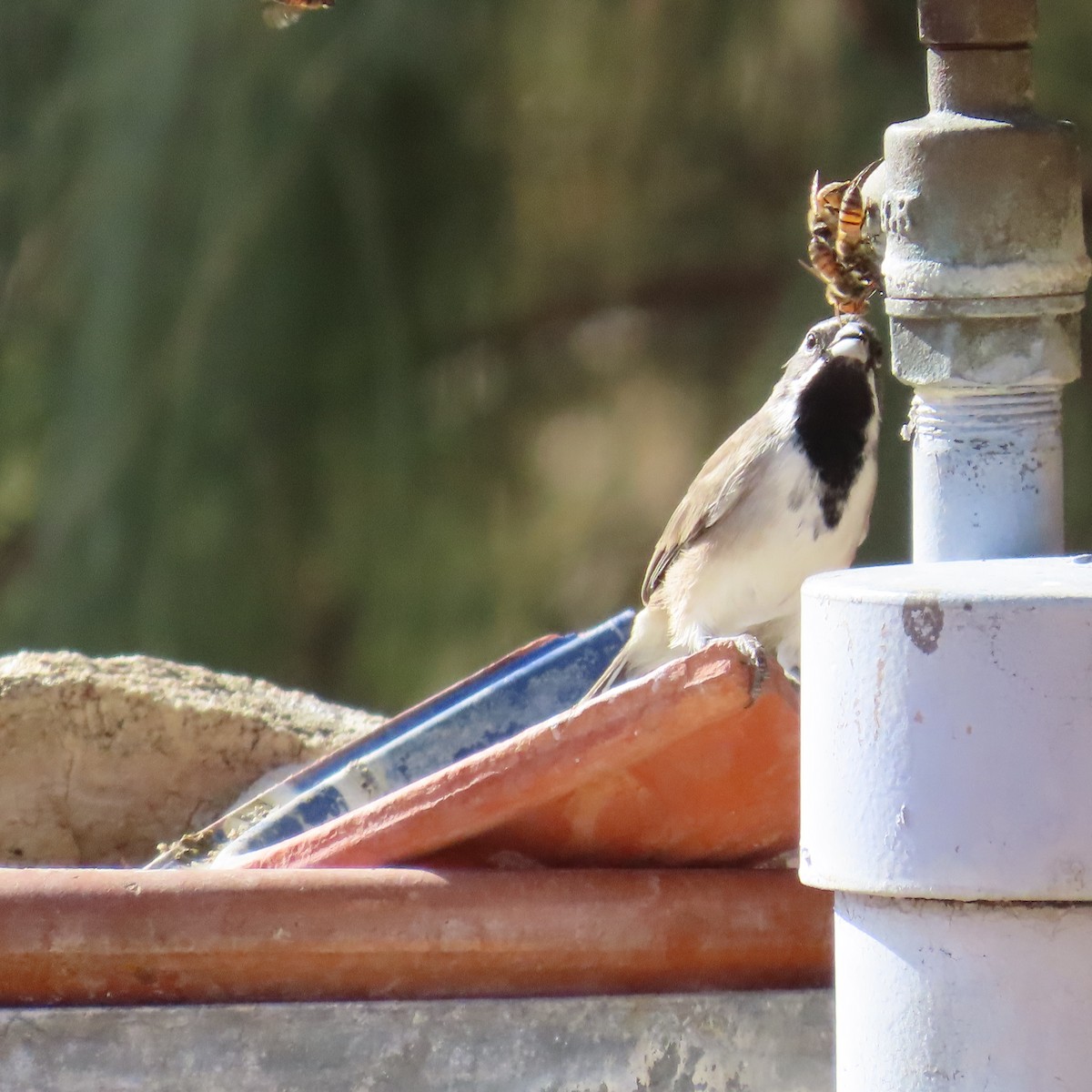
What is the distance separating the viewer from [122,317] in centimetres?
454

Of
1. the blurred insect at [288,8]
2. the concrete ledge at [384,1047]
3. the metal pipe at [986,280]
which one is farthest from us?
the blurred insect at [288,8]

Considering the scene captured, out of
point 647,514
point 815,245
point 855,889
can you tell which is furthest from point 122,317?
point 855,889

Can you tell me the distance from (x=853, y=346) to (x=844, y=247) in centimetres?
66

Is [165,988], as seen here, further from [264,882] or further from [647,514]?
[647,514]

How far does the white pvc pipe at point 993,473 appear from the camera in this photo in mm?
1951

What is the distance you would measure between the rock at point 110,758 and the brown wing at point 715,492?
3.13 feet

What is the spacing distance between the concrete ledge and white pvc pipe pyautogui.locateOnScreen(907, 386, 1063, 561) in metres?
0.53

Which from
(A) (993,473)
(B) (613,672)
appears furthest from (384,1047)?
(B) (613,672)

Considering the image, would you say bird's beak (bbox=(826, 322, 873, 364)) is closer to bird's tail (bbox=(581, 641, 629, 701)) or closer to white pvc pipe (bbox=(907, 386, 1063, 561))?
bird's tail (bbox=(581, 641, 629, 701))

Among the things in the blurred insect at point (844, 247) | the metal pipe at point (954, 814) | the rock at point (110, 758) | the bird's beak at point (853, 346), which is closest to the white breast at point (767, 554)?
the bird's beak at point (853, 346)

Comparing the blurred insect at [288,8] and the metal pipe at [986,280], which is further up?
the blurred insect at [288,8]

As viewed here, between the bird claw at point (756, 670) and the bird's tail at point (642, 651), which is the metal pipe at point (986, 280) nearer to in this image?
the bird claw at point (756, 670)

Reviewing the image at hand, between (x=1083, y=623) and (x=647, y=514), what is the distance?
11.3 ft

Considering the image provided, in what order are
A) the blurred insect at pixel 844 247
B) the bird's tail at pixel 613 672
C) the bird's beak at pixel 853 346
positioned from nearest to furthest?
the blurred insect at pixel 844 247 < the bird's tail at pixel 613 672 < the bird's beak at pixel 853 346
